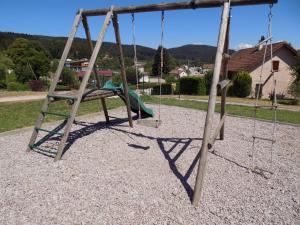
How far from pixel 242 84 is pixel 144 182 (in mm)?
24345

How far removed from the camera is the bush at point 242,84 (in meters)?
25.6

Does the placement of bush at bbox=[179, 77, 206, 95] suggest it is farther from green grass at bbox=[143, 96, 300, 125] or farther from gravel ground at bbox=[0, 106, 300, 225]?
gravel ground at bbox=[0, 106, 300, 225]

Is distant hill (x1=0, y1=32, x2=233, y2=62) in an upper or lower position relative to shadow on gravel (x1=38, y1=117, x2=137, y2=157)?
upper

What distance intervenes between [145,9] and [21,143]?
3.30 meters

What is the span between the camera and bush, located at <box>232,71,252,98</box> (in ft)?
84.0

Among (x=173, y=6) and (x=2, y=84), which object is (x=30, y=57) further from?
(x=173, y=6)

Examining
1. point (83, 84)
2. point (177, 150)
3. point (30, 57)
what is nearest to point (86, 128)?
point (83, 84)

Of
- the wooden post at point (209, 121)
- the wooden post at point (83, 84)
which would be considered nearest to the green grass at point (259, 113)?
the wooden post at point (209, 121)

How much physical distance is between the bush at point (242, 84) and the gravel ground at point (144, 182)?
839 inches

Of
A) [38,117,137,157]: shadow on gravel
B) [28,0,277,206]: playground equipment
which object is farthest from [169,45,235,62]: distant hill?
[28,0,277,206]: playground equipment

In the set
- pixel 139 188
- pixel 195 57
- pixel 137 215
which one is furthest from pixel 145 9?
pixel 195 57

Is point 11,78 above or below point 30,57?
below

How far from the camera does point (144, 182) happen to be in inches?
133

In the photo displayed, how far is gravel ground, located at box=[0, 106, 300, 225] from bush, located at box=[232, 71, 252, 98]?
2130 centimetres
